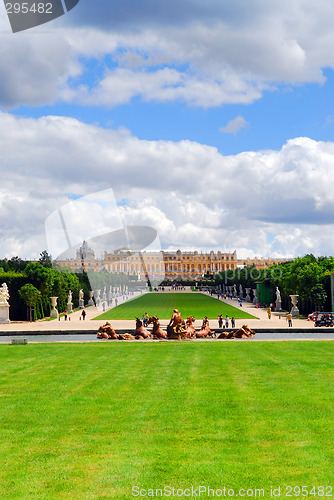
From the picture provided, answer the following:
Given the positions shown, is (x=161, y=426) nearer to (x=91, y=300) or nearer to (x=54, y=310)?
(x=54, y=310)

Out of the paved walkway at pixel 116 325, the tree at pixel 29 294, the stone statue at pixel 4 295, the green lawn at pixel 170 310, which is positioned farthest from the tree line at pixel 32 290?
the green lawn at pixel 170 310

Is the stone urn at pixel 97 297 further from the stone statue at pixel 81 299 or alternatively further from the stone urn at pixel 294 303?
the stone urn at pixel 294 303

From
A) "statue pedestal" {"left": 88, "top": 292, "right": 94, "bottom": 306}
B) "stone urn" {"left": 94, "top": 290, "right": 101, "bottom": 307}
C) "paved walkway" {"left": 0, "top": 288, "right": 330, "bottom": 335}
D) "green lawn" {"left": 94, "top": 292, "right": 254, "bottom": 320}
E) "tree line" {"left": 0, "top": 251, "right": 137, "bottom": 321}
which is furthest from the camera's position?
"statue pedestal" {"left": 88, "top": 292, "right": 94, "bottom": 306}

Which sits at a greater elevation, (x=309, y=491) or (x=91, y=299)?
(x=91, y=299)

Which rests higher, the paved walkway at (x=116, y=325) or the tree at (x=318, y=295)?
the tree at (x=318, y=295)

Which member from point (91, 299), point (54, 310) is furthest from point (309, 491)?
point (91, 299)

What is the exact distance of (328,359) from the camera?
1000 inches

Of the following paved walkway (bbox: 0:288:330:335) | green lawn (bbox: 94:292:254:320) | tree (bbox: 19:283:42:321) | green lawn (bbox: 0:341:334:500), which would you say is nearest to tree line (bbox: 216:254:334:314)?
paved walkway (bbox: 0:288:330:335)

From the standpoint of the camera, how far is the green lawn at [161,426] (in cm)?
1005

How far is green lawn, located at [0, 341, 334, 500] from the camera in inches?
396

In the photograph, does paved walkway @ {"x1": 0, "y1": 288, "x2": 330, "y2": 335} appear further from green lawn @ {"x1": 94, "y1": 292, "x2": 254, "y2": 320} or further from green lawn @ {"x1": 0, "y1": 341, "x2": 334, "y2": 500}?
green lawn @ {"x1": 0, "y1": 341, "x2": 334, "y2": 500}

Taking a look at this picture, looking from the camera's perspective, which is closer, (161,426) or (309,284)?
(161,426)

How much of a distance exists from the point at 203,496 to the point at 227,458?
70.0 inches

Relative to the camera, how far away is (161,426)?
1351cm
